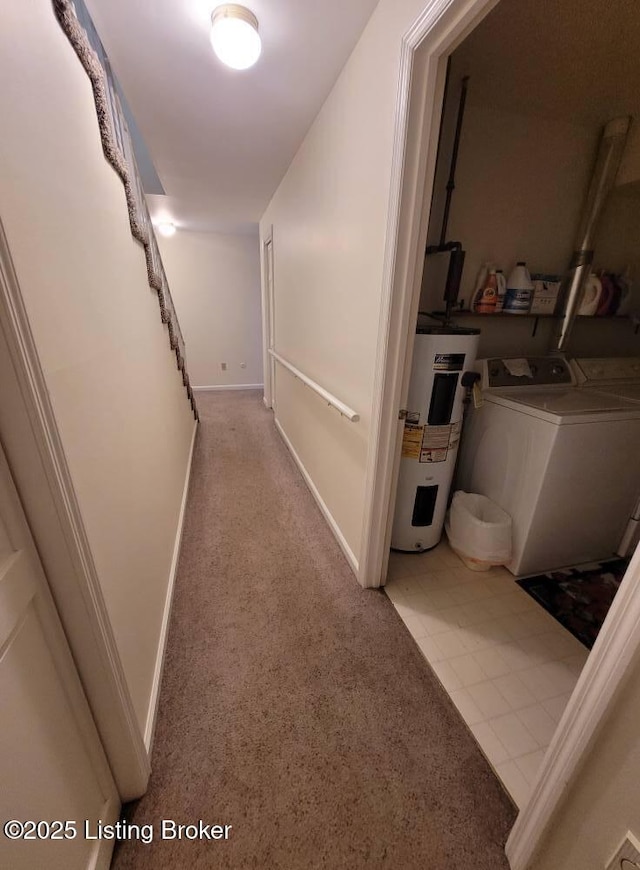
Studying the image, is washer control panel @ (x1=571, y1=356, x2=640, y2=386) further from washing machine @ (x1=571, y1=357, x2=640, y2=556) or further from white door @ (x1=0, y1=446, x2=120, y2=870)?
white door @ (x1=0, y1=446, x2=120, y2=870)

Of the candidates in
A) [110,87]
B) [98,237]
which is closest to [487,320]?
[98,237]

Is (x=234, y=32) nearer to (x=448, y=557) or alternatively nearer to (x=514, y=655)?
(x=448, y=557)

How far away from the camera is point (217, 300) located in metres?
4.90

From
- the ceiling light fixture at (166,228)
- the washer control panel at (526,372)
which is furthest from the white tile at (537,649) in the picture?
the ceiling light fixture at (166,228)

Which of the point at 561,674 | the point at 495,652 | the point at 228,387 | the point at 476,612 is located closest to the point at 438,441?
the point at 476,612

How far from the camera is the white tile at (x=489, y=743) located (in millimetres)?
994

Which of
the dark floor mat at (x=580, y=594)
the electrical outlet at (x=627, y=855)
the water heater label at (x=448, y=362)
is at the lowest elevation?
the dark floor mat at (x=580, y=594)

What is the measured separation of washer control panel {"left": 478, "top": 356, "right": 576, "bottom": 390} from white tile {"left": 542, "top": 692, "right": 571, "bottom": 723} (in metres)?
1.33

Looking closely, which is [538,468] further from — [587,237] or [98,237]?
[98,237]

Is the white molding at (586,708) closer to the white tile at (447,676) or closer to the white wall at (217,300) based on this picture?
the white tile at (447,676)

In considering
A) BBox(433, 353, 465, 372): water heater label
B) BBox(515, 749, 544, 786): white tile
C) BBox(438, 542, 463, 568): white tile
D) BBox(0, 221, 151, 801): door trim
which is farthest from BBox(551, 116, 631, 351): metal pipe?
BBox(0, 221, 151, 801): door trim

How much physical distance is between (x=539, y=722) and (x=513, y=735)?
0.11 m

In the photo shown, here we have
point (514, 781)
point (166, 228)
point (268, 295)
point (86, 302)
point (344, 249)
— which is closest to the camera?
point (86, 302)

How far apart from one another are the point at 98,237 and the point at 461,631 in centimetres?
195
